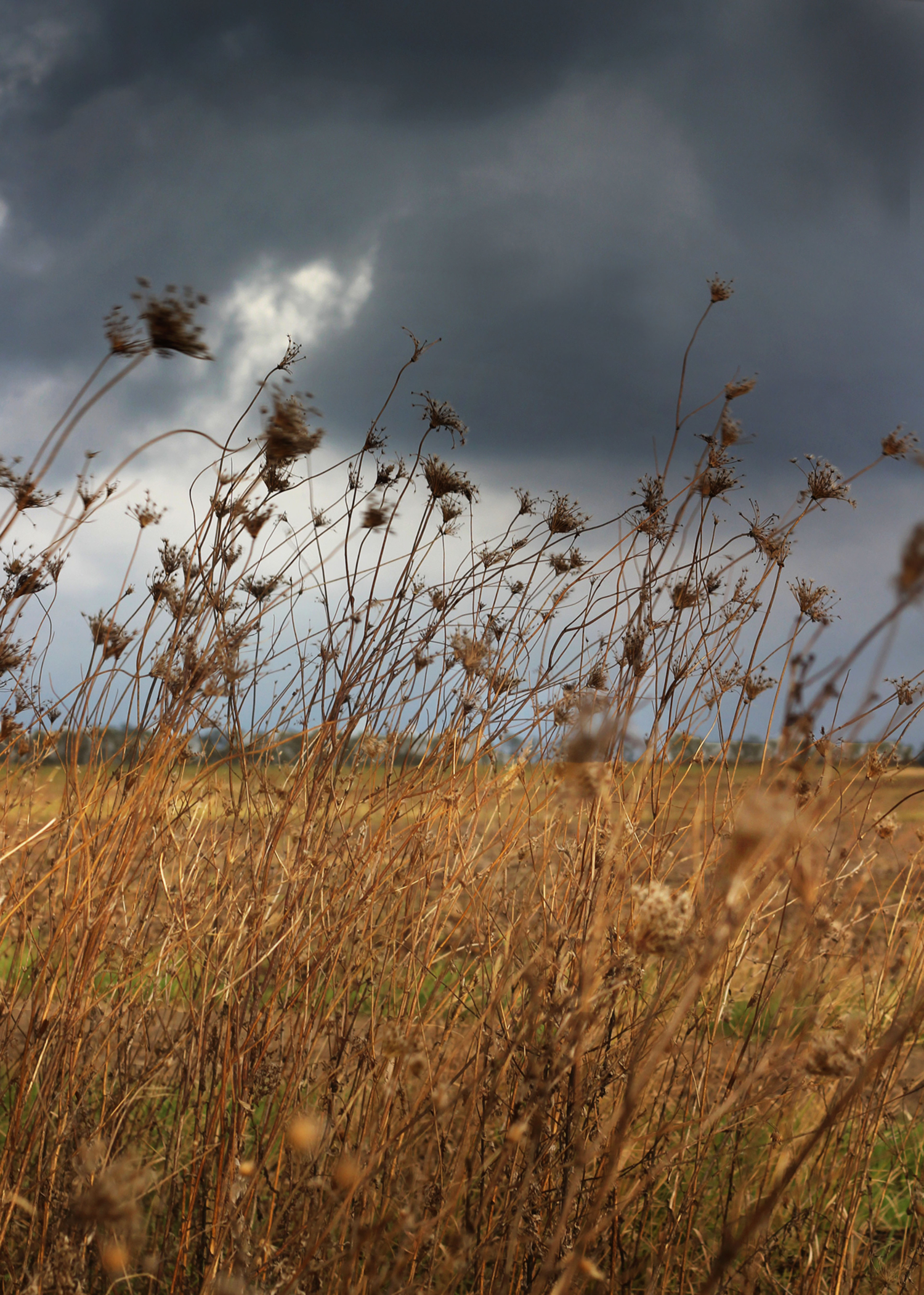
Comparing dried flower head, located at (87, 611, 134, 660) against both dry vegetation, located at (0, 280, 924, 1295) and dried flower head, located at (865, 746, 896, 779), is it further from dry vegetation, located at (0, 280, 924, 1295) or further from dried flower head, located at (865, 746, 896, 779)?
dried flower head, located at (865, 746, 896, 779)

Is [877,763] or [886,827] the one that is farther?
[877,763]

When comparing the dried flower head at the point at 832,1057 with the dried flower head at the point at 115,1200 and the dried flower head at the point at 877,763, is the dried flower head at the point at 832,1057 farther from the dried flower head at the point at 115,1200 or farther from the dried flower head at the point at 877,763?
the dried flower head at the point at 877,763

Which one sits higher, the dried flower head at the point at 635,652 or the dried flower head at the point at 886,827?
the dried flower head at the point at 635,652

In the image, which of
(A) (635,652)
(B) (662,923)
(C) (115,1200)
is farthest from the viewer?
(A) (635,652)

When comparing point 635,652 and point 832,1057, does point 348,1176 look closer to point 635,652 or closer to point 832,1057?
point 832,1057

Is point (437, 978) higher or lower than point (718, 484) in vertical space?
lower

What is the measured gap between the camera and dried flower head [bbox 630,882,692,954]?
3.43 ft

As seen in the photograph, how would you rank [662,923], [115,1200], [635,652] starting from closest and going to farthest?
[115,1200] < [662,923] < [635,652]

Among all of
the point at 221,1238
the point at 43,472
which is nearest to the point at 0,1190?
the point at 221,1238

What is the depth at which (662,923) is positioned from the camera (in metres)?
1.05

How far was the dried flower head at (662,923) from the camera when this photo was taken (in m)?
1.04

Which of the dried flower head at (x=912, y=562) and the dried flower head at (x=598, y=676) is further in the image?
the dried flower head at (x=598, y=676)

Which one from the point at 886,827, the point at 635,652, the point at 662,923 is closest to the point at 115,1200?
the point at 662,923

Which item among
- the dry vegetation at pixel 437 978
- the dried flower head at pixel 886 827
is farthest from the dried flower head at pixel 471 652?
the dried flower head at pixel 886 827
